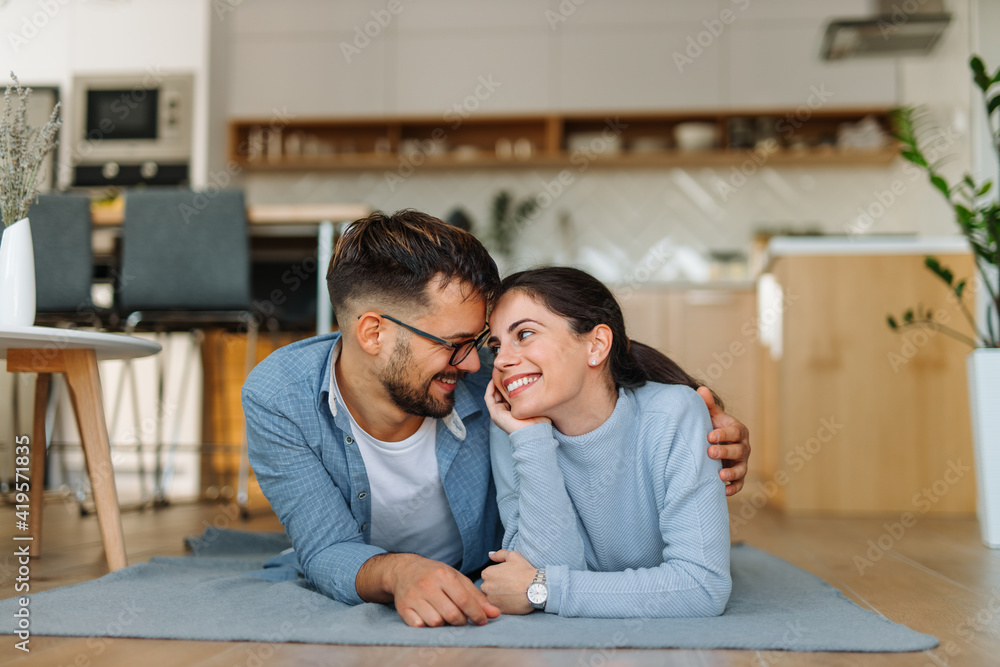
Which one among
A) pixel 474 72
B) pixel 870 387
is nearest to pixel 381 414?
pixel 870 387

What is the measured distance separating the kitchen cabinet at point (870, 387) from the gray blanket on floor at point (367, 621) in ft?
4.94

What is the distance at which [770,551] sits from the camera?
2170mm

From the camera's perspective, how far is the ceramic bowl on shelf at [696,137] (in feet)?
15.5

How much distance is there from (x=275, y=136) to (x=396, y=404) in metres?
3.99

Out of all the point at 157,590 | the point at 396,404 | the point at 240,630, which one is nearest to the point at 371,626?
the point at 240,630

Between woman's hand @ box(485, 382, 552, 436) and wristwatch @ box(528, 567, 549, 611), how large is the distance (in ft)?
0.75

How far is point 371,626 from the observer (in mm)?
1218

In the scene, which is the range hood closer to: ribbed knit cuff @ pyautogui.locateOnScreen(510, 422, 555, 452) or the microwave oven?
ribbed knit cuff @ pyautogui.locateOnScreen(510, 422, 555, 452)

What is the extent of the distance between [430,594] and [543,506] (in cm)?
22

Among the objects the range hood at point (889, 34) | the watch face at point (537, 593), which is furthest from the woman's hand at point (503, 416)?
the range hood at point (889, 34)

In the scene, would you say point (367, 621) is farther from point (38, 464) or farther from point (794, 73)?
point (794, 73)

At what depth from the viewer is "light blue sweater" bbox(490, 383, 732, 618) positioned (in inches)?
50.0

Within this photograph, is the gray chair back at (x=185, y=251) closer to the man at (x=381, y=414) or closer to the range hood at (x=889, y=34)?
the man at (x=381, y=414)

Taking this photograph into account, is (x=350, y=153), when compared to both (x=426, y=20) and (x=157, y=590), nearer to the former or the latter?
(x=426, y=20)
